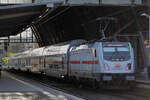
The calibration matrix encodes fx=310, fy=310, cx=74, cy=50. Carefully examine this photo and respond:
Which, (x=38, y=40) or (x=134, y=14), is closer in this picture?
(x=134, y=14)

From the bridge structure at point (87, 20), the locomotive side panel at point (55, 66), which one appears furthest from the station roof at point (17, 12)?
the locomotive side panel at point (55, 66)

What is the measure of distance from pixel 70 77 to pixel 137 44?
2289 cm

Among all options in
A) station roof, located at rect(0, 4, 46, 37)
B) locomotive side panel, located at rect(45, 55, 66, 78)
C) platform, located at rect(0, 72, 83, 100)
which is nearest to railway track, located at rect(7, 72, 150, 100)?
platform, located at rect(0, 72, 83, 100)

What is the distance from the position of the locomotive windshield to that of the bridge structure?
11930mm

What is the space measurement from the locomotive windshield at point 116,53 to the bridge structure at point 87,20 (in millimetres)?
11930

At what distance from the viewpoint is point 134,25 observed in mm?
42188

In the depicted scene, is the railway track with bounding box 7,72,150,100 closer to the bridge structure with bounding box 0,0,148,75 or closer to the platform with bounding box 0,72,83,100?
the platform with bounding box 0,72,83,100

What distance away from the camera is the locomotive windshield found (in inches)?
695

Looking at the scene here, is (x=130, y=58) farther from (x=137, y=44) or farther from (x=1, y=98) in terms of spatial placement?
(x=137, y=44)

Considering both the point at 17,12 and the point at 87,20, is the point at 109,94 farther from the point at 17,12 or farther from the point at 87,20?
the point at 87,20

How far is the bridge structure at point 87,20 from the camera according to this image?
34.4 meters

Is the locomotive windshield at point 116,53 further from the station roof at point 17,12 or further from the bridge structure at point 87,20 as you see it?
the bridge structure at point 87,20

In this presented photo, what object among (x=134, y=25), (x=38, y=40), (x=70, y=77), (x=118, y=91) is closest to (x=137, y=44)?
(x=134, y=25)

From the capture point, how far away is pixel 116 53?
58.6 feet
